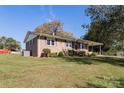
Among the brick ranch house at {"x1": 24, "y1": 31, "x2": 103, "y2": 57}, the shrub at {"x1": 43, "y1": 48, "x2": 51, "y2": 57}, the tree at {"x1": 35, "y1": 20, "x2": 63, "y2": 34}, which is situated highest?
the tree at {"x1": 35, "y1": 20, "x2": 63, "y2": 34}

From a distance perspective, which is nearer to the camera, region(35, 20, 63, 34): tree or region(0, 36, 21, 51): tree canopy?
region(35, 20, 63, 34): tree

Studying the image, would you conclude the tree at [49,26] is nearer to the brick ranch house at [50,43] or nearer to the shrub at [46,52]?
the brick ranch house at [50,43]

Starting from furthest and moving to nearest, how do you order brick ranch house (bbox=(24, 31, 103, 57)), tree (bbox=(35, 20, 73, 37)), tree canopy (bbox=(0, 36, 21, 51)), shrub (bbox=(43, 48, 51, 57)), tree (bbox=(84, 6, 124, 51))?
tree canopy (bbox=(0, 36, 21, 51)) < tree (bbox=(35, 20, 73, 37)) < brick ranch house (bbox=(24, 31, 103, 57)) < shrub (bbox=(43, 48, 51, 57)) < tree (bbox=(84, 6, 124, 51))

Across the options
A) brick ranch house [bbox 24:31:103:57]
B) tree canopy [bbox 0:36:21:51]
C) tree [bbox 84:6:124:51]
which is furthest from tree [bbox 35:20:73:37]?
tree [bbox 84:6:124:51]

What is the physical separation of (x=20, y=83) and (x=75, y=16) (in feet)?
85.3

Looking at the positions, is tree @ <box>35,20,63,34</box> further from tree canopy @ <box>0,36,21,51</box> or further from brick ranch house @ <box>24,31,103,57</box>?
brick ranch house @ <box>24,31,103,57</box>

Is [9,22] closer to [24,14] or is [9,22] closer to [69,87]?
[24,14]

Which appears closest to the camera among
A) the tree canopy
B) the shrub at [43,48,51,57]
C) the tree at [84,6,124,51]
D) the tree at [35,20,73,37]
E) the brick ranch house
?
the tree at [84,6,124,51]

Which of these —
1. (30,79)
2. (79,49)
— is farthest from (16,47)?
(30,79)

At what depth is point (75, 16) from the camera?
35219mm

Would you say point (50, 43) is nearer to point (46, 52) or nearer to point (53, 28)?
point (46, 52)

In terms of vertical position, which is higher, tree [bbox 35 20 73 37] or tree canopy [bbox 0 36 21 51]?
tree [bbox 35 20 73 37]

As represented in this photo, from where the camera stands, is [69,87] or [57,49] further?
[57,49]

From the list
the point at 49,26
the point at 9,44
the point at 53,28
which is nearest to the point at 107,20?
the point at 49,26
